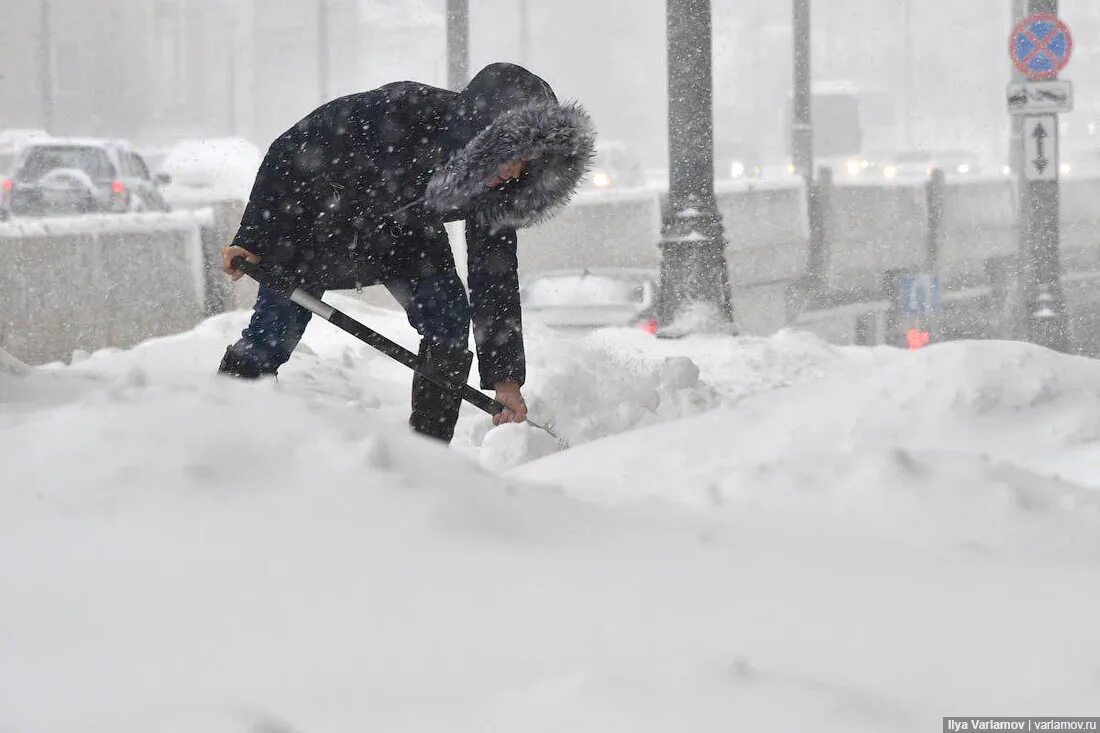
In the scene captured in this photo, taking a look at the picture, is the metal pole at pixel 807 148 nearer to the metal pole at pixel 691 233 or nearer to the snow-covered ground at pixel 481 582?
the metal pole at pixel 691 233

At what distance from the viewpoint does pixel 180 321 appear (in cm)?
1198

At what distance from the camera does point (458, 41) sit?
1288 cm

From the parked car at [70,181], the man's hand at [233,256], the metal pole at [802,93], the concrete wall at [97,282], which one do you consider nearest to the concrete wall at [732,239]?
the metal pole at [802,93]

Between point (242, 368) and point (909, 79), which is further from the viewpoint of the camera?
point (909, 79)

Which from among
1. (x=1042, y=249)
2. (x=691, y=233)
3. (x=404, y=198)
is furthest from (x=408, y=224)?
(x=1042, y=249)

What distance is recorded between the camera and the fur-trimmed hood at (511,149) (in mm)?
4086

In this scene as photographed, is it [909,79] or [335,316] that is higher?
[909,79]

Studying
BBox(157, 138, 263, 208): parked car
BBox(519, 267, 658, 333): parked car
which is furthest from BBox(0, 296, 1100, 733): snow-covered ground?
BBox(157, 138, 263, 208): parked car

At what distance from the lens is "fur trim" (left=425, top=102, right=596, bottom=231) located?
4.08 meters

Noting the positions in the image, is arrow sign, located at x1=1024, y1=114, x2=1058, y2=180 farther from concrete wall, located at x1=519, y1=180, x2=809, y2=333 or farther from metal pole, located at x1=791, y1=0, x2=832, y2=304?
metal pole, located at x1=791, y1=0, x2=832, y2=304

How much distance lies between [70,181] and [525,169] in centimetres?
1586

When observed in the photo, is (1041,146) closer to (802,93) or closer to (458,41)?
(458,41)

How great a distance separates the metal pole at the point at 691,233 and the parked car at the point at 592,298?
7.43 ft

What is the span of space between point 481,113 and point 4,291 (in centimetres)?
739
